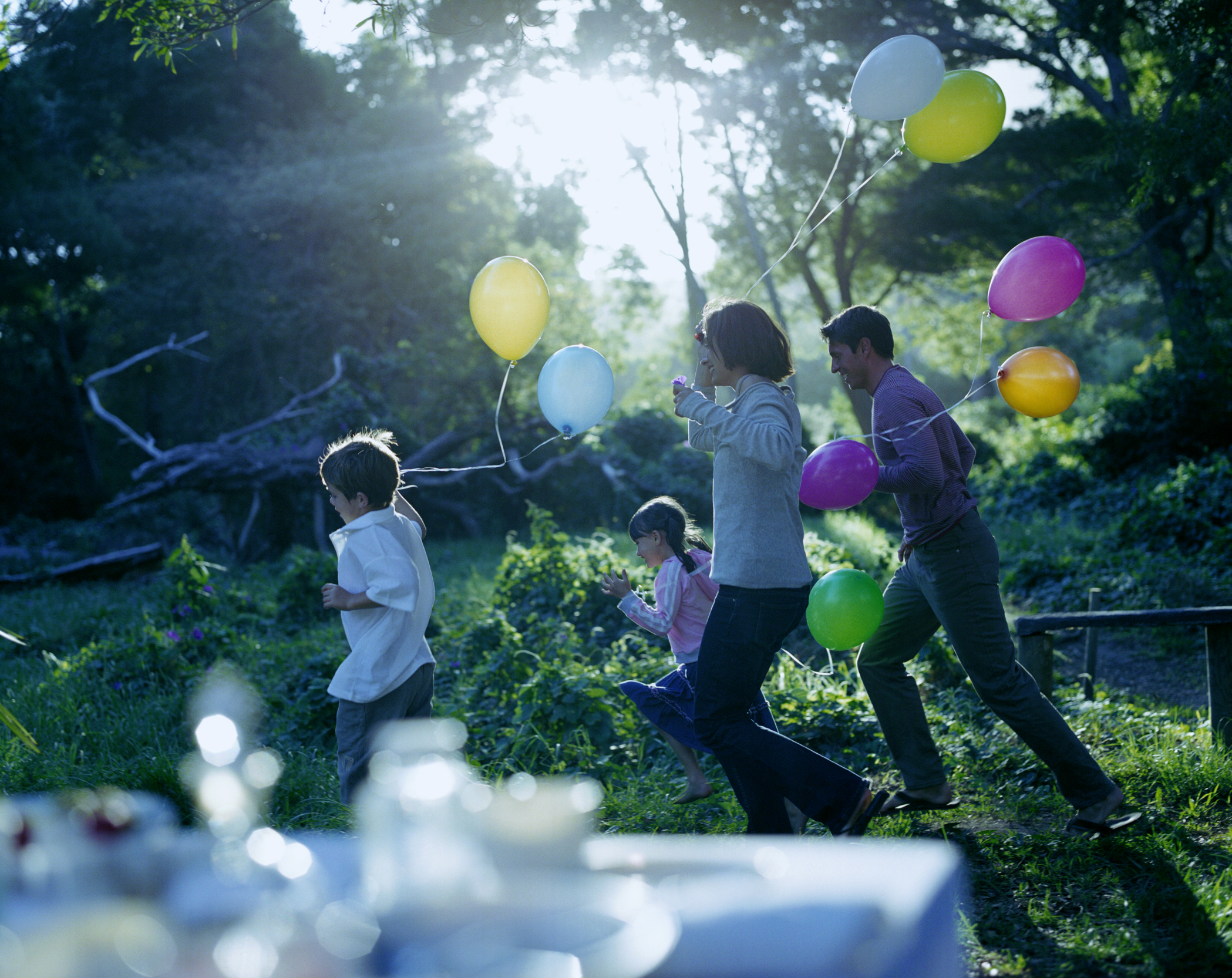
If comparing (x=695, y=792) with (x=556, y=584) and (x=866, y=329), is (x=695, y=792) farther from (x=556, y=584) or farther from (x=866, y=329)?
(x=556, y=584)

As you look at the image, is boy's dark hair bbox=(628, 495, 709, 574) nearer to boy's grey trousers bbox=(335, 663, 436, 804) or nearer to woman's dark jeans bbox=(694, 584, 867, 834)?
woman's dark jeans bbox=(694, 584, 867, 834)

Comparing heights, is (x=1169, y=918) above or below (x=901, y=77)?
below

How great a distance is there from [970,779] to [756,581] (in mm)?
1786

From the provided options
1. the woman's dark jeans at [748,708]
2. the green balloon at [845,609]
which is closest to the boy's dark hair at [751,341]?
the woman's dark jeans at [748,708]

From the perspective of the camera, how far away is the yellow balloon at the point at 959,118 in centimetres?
357

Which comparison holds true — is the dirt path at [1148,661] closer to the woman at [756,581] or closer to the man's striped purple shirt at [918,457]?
the man's striped purple shirt at [918,457]

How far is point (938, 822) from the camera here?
3.39 m

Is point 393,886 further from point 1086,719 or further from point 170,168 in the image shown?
point 170,168

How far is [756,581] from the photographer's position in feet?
8.99

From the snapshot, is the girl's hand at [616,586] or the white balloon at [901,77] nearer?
the girl's hand at [616,586]

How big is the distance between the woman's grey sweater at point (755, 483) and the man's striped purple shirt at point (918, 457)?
1.22 ft

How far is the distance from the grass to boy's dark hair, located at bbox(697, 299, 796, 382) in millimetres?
1662

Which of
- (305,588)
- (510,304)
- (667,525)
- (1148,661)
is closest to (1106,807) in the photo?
(667,525)

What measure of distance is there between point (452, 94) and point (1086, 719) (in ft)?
68.0
